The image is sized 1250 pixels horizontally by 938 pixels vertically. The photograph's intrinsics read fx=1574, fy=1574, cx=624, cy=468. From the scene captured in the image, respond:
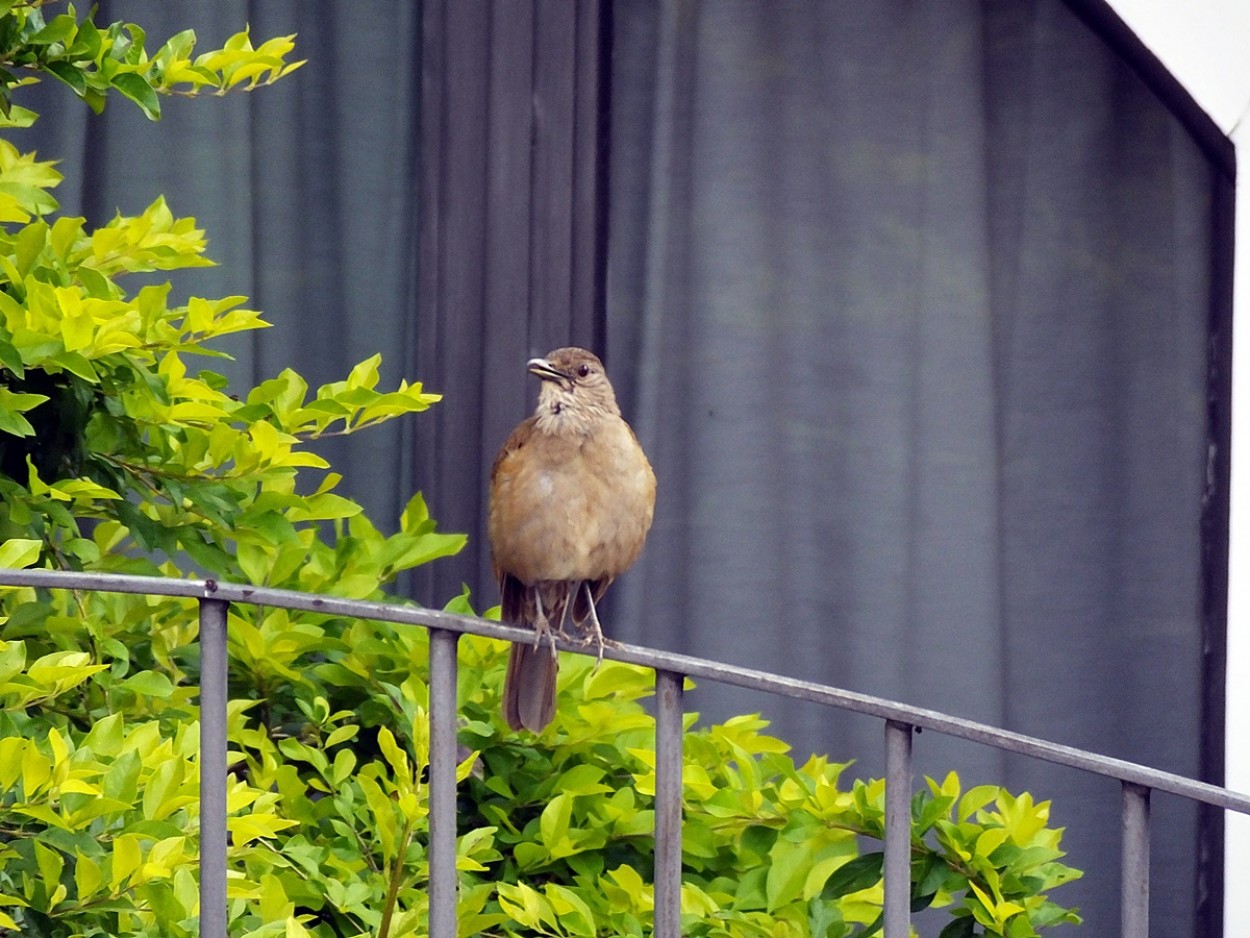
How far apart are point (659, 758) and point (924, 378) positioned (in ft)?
5.80

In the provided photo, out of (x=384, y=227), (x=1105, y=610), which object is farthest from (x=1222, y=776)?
(x=384, y=227)

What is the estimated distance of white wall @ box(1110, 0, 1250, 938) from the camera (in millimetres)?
3092

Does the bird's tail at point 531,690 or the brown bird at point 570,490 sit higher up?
the brown bird at point 570,490

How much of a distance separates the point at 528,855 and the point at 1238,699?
5.62 feet

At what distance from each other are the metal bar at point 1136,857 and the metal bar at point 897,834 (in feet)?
0.79

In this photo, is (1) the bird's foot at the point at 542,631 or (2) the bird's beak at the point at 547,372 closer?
(1) the bird's foot at the point at 542,631

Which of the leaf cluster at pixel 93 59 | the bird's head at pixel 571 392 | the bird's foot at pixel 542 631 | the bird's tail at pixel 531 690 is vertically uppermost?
the leaf cluster at pixel 93 59

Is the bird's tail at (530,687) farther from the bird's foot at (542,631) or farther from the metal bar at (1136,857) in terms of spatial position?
the metal bar at (1136,857)

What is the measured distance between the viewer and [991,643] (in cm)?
339

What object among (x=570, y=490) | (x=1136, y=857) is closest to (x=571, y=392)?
(x=570, y=490)

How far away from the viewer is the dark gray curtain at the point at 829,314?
3324 mm

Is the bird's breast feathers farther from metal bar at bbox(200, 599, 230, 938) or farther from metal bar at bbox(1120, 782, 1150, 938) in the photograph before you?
metal bar at bbox(1120, 782, 1150, 938)

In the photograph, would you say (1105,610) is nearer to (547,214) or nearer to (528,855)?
(547,214)

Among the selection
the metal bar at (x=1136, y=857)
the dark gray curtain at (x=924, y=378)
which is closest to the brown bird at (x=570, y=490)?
the dark gray curtain at (x=924, y=378)
